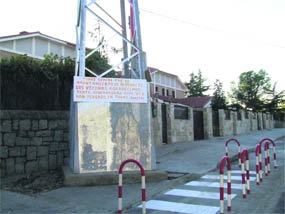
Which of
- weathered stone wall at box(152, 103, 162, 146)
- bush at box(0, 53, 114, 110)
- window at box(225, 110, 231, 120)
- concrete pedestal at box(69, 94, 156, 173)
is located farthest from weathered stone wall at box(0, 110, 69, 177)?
window at box(225, 110, 231, 120)

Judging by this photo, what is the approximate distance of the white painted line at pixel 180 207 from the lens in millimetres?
4672

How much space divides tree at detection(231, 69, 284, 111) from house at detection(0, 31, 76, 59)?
135 feet

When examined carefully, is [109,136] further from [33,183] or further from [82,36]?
[82,36]

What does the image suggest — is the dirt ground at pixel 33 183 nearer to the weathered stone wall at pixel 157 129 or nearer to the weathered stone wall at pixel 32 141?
the weathered stone wall at pixel 32 141

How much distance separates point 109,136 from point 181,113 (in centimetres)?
900

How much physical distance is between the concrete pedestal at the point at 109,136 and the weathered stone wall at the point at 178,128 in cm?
665

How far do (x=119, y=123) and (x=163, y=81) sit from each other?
38.2 meters

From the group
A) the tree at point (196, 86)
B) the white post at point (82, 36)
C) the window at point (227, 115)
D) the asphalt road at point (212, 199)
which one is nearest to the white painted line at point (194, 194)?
the asphalt road at point (212, 199)

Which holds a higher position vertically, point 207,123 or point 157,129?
point 207,123

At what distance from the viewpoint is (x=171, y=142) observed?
13977 mm

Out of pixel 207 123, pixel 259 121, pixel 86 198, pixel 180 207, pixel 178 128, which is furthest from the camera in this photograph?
pixel 259 121

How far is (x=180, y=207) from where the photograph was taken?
16.1ft

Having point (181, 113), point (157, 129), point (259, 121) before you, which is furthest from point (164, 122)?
point (259, 121)

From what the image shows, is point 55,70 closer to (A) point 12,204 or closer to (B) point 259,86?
(A) point 12,204
